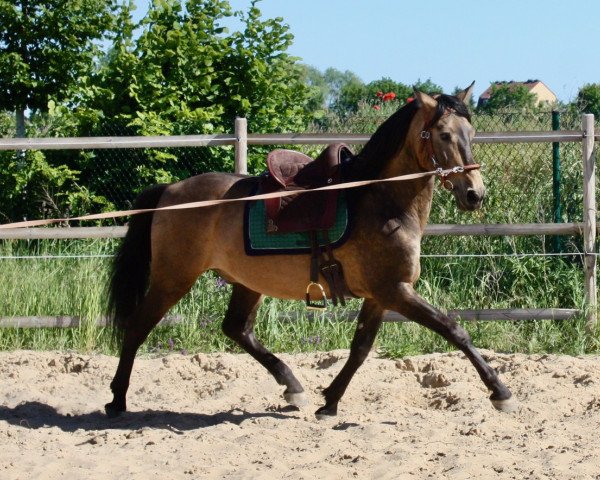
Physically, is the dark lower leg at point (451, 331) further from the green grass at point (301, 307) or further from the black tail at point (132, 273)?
the green grass at point (301, 307)

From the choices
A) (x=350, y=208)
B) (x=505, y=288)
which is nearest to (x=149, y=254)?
(x=350, y=208)

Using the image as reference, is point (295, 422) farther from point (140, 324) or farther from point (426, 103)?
point (426, 103)

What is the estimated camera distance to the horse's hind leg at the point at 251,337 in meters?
6.58

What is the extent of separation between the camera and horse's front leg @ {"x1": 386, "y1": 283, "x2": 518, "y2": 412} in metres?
5.70

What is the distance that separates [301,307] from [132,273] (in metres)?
2.02

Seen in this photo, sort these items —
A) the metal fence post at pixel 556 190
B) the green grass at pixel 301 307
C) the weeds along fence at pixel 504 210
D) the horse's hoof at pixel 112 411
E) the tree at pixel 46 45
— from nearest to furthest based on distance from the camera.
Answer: the horse's hoof at pixel 112 411 < the green grass at pixel 301 307 < the weeds along fence at pixel 504 210 < the metal fence post at pixel 556 190 < the tree at pixel 46 45

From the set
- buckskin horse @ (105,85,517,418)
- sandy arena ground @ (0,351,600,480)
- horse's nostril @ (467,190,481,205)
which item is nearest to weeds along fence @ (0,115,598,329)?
sandy arena ground @ (0,351,600,480)

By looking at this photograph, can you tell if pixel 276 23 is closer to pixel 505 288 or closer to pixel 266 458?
pixel 505 288

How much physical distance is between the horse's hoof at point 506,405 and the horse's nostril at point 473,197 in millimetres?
1131

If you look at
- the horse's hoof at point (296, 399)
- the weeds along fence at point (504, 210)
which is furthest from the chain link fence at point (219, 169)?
the horse's hoof at point (296, 399)

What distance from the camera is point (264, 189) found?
6262 millimetres

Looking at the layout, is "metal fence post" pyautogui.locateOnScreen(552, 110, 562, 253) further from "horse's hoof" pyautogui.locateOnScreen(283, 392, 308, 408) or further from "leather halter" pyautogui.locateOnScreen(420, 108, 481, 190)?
"leather halter" pyautogui.locateOnScreen(420, 108, 481, 190)

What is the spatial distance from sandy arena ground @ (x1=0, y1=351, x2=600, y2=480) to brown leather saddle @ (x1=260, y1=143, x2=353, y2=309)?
0.81 metres

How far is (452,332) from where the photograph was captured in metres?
5.69
